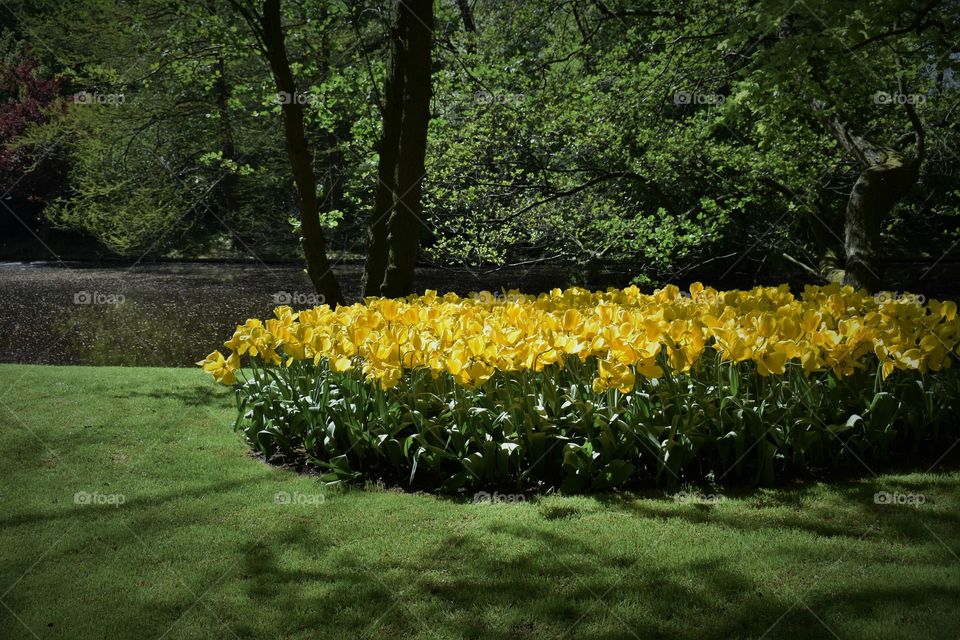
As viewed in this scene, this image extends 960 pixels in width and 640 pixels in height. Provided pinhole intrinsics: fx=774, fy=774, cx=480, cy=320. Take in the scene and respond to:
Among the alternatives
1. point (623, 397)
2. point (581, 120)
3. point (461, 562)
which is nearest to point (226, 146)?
point (581, 120)

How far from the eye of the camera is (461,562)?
124 inches

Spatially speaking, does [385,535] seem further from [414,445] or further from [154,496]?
[154,496]

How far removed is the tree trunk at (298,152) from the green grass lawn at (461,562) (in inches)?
139

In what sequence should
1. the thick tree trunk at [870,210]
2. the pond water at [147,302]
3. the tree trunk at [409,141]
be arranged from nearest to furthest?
the tree trunk at [409,141] < the thick tree trunk at [870,210] < the pond water at [147,302]

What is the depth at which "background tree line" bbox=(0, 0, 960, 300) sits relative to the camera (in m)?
7.12

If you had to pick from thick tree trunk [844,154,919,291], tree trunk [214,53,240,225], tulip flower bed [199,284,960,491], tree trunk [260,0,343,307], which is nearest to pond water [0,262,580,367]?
tree trunk [260,0,343,307]

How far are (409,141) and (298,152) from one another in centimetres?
138

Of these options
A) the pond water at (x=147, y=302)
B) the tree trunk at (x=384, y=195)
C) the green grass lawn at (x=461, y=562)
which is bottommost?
the pond water at (x=147, y=302)

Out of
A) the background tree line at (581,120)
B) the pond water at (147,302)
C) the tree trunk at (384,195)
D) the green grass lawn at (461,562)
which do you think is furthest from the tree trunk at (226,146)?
the green grass lawn at (461,562)

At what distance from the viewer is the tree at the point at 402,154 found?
642 cm

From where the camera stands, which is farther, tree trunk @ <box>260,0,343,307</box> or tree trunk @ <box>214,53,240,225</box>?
tree trunk @ <box>214,53,240,225</box>

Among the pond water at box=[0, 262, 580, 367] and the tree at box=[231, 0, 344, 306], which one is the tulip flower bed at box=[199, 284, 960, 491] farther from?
the pond water at box=[0, 262, 580, 367]

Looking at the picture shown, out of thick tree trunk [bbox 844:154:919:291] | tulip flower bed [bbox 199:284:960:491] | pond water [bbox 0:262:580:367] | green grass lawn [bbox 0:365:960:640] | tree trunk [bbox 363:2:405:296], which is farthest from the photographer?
pond water [bbox 0:262:580:367]

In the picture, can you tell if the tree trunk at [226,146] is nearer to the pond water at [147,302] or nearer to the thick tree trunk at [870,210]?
the pond water at [147,302]
